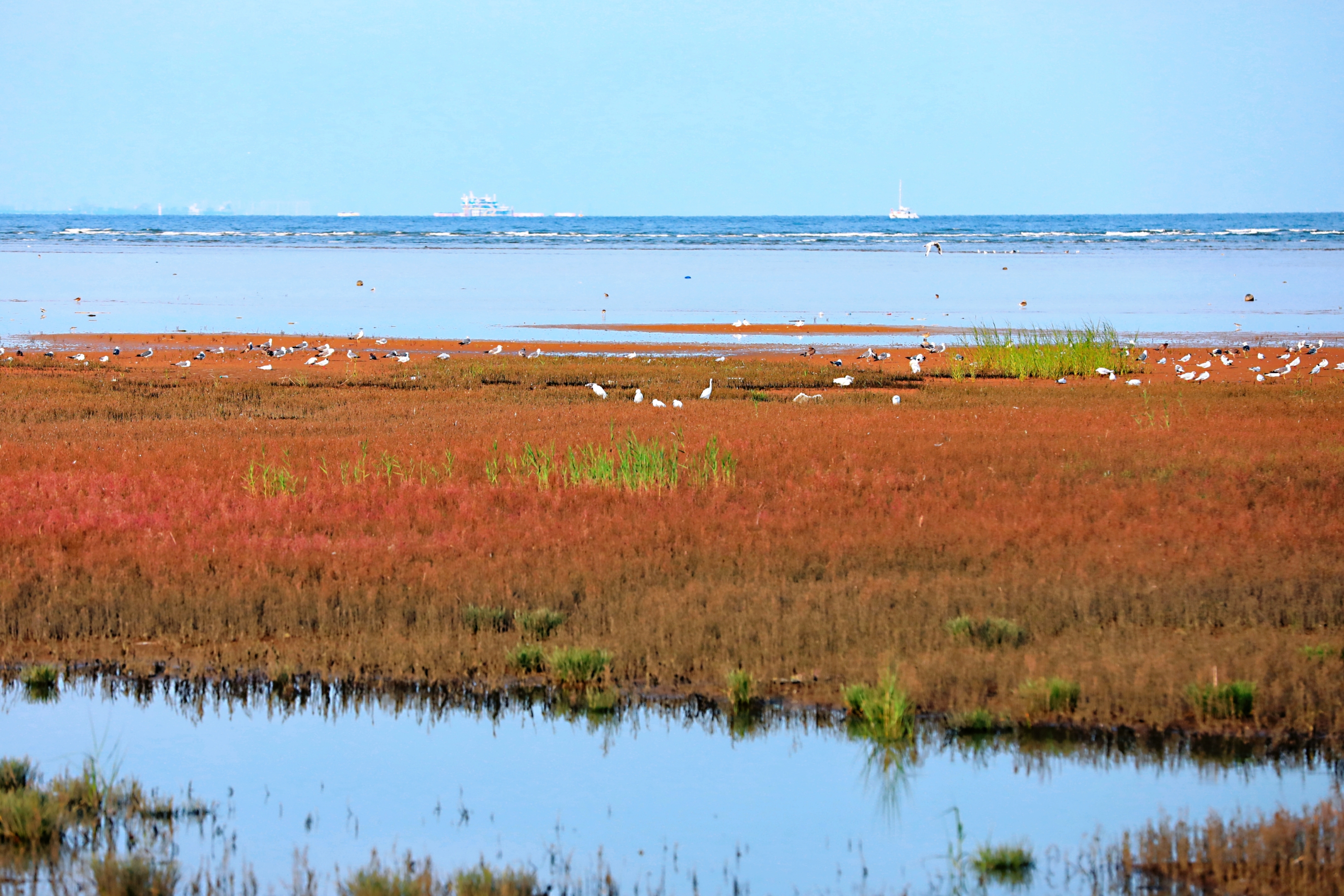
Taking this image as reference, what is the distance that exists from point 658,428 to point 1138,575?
847 cm

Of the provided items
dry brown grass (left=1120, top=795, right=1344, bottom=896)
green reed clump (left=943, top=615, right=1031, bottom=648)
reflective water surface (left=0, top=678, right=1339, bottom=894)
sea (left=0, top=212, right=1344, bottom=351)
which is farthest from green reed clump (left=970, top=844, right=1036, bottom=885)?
sea (left=0, top=212, right=1344, bottom=351)

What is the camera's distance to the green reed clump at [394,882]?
5.44 meters

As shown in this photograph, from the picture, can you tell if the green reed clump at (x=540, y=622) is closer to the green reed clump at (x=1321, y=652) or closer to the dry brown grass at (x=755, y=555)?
the dry brown grass at (x=755, y=555)

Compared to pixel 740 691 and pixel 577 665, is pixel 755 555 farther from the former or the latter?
pixel 740 691

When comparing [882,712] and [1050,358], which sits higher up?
[1050,358]

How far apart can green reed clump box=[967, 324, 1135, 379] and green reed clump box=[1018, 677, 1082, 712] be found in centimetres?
1954

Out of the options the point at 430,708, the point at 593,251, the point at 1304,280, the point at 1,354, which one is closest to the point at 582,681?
the point at 430,708

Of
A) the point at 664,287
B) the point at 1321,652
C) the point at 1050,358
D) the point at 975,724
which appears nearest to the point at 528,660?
the point at 975,724

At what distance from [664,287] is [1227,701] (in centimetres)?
5242

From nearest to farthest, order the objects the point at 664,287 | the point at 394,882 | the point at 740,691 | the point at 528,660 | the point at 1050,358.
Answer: the point at 394,882 → the point at 740,691 → the point at 528,660 → the point at 1050,358 → the point at 664,287

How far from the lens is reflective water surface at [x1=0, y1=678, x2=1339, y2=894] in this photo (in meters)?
6.14

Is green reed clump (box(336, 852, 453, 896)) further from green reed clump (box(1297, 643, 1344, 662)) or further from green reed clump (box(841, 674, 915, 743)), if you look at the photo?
green reed clump (box(1297, 643, 1344, 662))

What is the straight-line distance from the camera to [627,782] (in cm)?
714

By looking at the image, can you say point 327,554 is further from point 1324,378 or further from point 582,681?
point 1324,378
